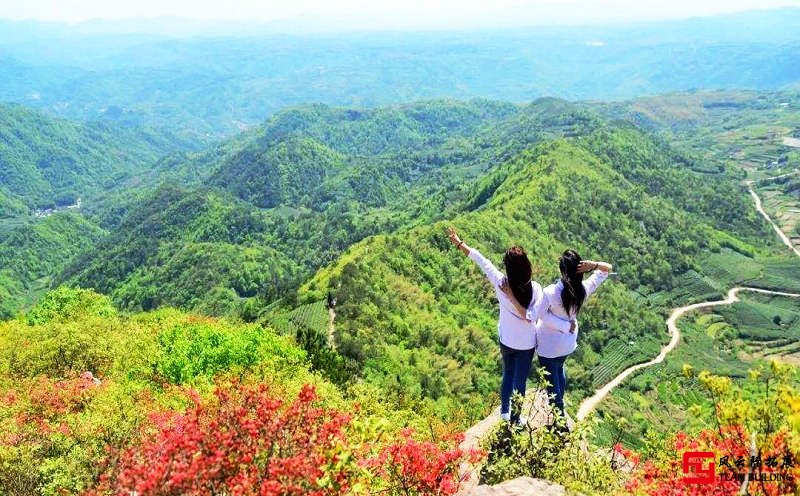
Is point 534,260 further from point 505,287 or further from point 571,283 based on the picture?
point 505,287

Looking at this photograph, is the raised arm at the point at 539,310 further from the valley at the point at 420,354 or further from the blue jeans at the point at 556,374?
the valley at the point at 420,354

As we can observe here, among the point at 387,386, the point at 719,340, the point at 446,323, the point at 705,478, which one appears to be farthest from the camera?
the point at 719,340

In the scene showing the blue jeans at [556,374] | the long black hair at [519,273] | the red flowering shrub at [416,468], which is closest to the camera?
the red flowering shrub at [416,468]

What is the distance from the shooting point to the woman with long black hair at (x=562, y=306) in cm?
1295

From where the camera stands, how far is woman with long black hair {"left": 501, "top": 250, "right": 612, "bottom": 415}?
13.0 m

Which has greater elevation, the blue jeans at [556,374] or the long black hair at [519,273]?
the long black hair at [519,273]

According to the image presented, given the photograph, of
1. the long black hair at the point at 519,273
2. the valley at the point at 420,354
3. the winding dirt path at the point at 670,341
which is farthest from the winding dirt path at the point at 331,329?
the long black hair at the point at 519,273

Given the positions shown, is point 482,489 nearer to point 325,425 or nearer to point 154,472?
point 325,425

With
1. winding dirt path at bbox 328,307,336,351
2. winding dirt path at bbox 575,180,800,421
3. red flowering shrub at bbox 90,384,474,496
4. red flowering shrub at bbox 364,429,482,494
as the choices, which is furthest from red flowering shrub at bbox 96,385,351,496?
winding dirt path at bbox 575,180,800,421

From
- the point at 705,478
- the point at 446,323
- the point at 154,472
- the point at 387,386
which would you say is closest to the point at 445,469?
the point at 705,478

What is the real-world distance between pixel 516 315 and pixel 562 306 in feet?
3.73

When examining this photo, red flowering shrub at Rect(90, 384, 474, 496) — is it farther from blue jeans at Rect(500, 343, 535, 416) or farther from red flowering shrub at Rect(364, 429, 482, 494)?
blue jeans at Rect(500, 343, 535, 416)

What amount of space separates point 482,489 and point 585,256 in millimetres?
119060

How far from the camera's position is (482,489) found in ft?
40.6
